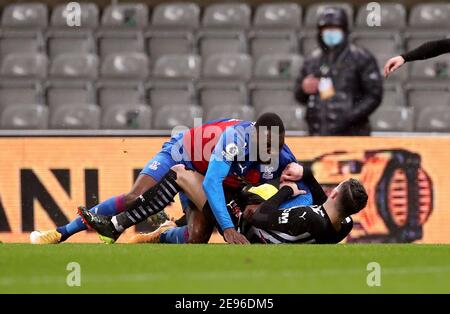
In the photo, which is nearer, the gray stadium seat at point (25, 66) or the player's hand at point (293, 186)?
the player's hand at point (293, 186)

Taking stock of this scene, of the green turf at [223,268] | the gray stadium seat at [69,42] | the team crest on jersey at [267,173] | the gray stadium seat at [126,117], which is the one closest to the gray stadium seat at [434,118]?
the gray stadium seat at [126,117]

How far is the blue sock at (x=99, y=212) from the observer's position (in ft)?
35.0

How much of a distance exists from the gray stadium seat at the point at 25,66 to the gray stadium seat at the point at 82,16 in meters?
0.58

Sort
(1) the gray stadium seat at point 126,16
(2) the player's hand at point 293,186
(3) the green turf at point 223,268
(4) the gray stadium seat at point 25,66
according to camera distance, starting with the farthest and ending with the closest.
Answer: (1) the gray stadium seat at point 126,16, (4) the gray stadium seat at point 25,66, (2) the player's hand at point 293,186, (3) the green turf at point 223,268

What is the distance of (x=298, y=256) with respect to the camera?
28.7ft

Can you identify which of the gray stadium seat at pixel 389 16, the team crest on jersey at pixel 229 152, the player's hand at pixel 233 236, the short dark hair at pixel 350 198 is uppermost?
the gray stadium seat at pixel 389 16

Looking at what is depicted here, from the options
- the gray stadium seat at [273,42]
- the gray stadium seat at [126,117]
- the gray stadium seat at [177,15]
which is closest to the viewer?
the gray stadium seat at [126,117]

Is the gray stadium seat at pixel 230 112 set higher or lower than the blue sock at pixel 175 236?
higher

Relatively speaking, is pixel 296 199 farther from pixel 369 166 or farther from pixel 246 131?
pixel 369 166

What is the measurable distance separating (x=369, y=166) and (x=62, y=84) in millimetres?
4437

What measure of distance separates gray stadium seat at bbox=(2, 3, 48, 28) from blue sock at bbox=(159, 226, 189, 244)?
5671mm

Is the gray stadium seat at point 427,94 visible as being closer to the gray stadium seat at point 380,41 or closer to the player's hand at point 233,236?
the gray stadium seat at point 380,41
